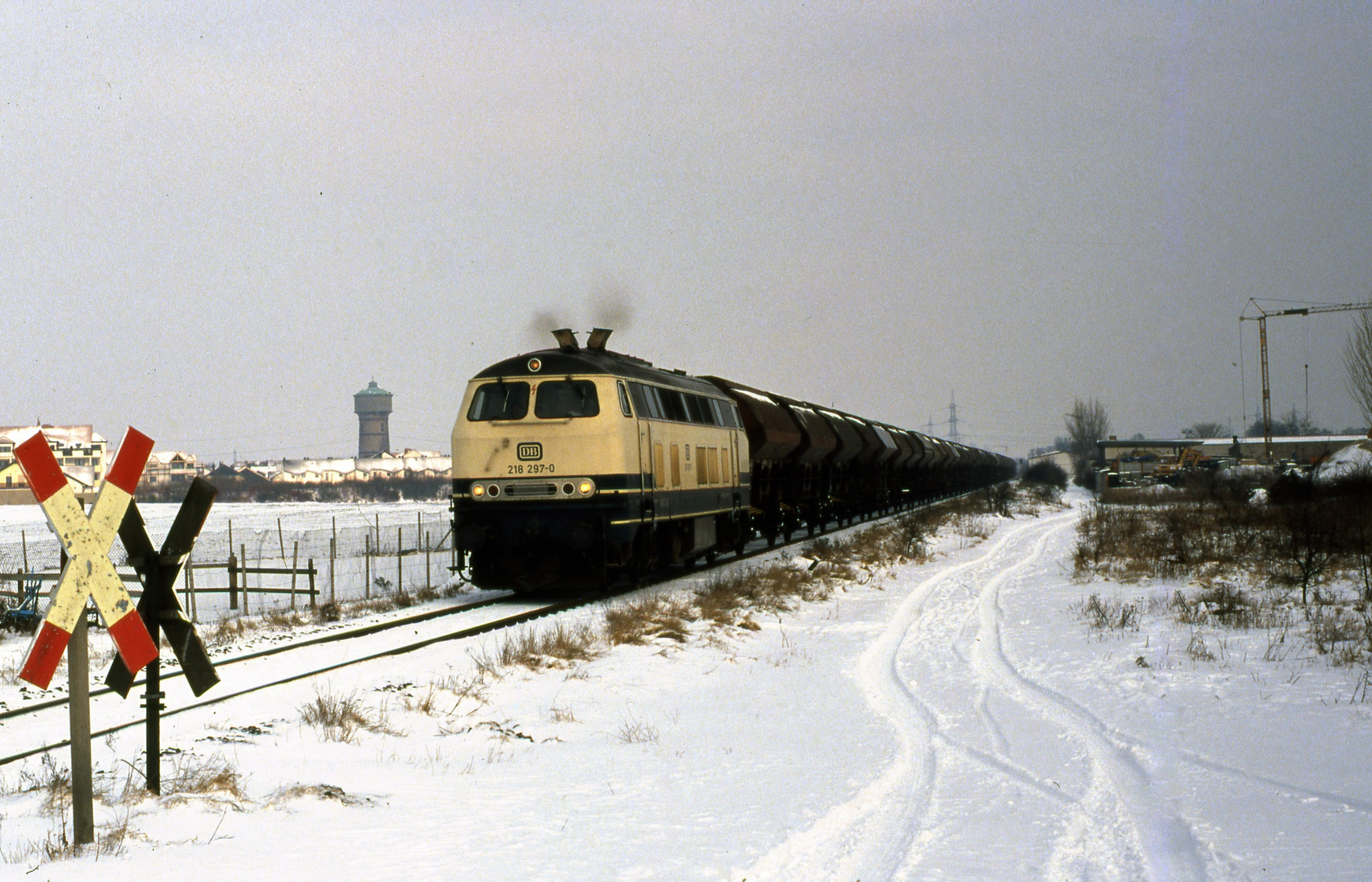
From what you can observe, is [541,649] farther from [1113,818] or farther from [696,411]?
[696,411]

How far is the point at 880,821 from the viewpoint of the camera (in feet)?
20.1

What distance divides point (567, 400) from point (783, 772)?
1007 cm

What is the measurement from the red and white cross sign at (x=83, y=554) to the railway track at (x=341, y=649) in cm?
287

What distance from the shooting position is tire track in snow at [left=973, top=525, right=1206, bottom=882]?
5344 mm

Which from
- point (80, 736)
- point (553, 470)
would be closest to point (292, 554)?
point (553, 470)

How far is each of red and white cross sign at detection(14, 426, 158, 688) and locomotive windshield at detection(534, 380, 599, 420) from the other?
36.7 feet

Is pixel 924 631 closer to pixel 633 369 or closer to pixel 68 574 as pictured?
pixel 633 369

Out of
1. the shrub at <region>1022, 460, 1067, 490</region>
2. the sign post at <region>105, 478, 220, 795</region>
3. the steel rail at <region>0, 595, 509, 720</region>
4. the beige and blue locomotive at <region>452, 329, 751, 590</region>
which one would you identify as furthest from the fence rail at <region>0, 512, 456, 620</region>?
the shrub at <region>1022, 460, 1067, 490</region>

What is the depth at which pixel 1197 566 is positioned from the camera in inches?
776

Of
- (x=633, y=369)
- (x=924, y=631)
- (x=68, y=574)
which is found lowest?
(x=924, y=631)

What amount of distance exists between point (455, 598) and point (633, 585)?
3063 millimetres

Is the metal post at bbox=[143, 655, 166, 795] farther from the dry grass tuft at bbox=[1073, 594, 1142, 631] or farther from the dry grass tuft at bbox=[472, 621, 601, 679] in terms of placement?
Result: the dry grass tuft at bbox=[1073, 594, 1142, 631]

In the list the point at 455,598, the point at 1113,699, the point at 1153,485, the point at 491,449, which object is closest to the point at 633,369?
the point at 491,449

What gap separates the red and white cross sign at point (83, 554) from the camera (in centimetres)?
491
